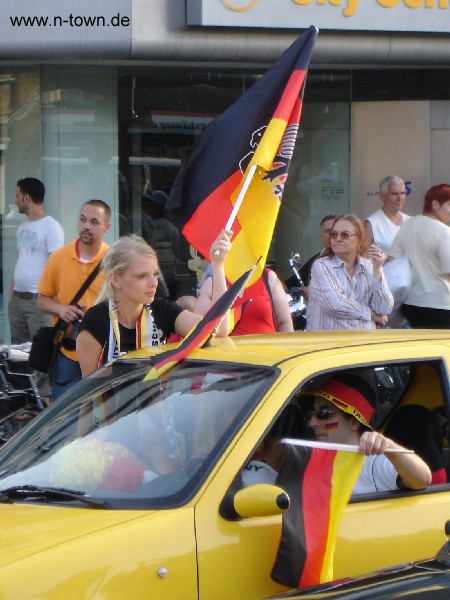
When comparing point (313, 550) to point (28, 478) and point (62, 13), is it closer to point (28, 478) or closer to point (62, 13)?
point (28, 478)

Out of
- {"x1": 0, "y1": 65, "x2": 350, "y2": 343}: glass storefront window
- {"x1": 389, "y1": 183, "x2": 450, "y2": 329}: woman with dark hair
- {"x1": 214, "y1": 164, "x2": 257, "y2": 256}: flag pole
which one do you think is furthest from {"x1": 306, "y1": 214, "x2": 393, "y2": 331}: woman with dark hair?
{"x1": 0, "y1": 65, "x2": 350, "y2": 343}: glass storefront window

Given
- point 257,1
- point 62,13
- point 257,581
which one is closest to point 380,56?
point 257,1

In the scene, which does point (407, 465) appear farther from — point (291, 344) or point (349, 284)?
point (349, 284)

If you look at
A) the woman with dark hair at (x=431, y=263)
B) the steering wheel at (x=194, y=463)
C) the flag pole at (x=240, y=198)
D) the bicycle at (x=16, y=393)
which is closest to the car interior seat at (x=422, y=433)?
the steering wheel at (x=194, y=463)

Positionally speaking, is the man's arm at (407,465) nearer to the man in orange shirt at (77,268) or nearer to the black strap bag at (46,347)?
the black strap bag at (46,347)

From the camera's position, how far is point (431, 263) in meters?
9.51

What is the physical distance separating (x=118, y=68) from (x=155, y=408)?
29.0ft

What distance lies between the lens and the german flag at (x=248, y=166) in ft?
20.1

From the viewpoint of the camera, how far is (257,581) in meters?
3.94

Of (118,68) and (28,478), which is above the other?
(118,68)

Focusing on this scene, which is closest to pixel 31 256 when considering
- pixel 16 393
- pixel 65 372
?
pixel 16 393

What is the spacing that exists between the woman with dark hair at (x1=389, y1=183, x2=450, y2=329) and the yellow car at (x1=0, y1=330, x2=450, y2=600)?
4493 millimetres

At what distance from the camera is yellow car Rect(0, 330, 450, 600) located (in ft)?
12.0

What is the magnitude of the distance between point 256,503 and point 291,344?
3.38ft
